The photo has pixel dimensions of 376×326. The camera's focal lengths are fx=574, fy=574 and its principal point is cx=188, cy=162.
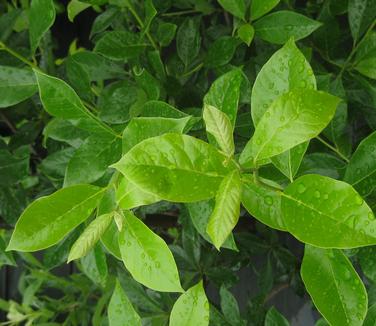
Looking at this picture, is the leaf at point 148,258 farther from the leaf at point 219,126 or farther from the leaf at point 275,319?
the leaf at point 275,319

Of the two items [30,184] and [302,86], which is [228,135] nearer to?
[302,86]

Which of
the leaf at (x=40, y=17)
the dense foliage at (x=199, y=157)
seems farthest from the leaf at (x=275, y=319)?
the leaf at (x=40, y=17)

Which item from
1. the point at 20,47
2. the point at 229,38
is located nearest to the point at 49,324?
the point at 20,47

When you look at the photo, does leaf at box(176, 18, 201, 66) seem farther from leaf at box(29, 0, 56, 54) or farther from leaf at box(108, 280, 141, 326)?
leaf at box(108, 280, 141, 326)

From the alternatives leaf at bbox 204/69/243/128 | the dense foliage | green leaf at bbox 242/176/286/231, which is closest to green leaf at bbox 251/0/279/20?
the dense foliage

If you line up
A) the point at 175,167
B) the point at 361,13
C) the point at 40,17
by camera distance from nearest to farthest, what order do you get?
the point at 175,167
the point at 40,17
the point at 361,13

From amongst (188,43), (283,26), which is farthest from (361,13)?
(188,43)

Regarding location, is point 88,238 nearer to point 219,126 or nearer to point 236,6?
point 219,126
